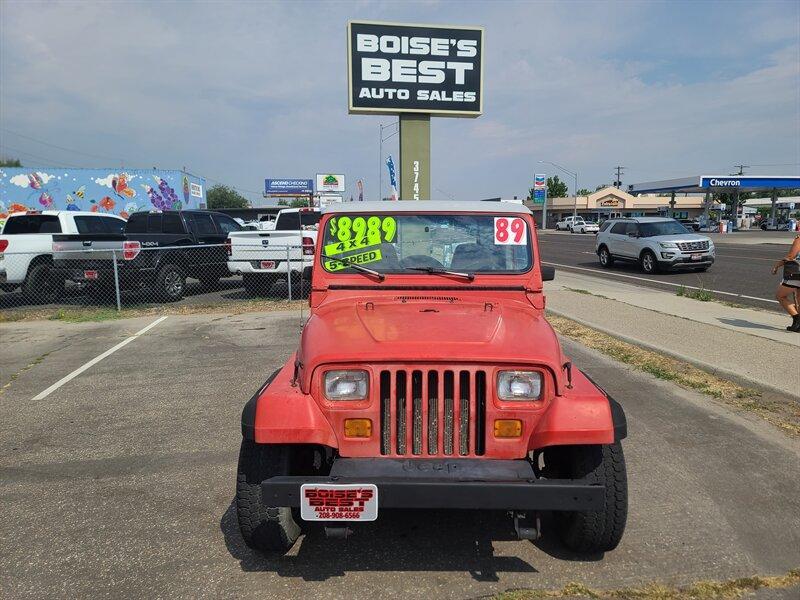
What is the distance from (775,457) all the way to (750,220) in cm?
7136

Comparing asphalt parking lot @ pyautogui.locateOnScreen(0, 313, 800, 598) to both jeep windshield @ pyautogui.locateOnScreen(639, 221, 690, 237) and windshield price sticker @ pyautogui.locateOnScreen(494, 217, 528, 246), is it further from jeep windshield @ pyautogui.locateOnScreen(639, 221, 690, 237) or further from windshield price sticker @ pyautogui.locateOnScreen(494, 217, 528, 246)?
jeep windshield @ pyautogui.locateOnScreen(639, 221, 690, 237)

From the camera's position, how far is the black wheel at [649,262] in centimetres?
1763

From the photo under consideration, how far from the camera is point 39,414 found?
5.30m

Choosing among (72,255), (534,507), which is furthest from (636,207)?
(534,507)

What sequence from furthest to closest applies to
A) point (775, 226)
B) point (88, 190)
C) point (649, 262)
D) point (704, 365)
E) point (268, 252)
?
point (775, 226), point (88, 190), point (649, 262), point (268, 252), point (704, 365)

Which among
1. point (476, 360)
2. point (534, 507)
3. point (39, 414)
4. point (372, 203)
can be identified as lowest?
point (39, 414)

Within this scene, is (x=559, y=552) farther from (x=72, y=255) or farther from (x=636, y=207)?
(x=636, y=207)

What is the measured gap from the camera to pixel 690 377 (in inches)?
242

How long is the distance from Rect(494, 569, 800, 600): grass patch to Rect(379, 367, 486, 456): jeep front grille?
28.9 inches

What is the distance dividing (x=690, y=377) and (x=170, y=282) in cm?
984

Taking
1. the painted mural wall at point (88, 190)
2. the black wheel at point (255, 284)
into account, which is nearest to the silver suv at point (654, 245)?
the black wheel at point (255, 284)

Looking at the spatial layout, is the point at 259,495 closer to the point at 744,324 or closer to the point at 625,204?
the point at 744,324

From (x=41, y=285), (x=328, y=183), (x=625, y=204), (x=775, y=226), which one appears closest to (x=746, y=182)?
(x=775, y=226)

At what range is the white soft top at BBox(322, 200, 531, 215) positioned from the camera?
3.93 m
